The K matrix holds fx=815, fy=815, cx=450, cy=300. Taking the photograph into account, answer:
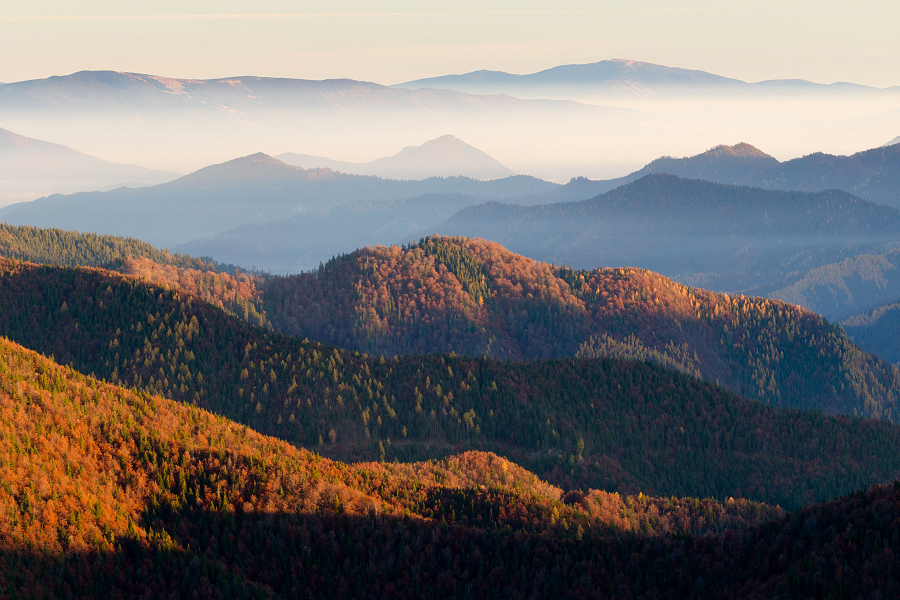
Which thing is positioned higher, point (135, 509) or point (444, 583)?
point (135, 509)

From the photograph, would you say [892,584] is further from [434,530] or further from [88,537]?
[88,537]

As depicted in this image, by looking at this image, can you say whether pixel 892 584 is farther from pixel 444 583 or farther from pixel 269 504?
pixel 269 504

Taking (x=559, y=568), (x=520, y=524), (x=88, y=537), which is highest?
(x=88, y=537)

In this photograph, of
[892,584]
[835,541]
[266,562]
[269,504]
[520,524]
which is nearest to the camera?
[892,584]

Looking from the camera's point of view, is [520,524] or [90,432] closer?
[90,432]

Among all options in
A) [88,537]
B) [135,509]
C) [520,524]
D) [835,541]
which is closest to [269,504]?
[135,509]

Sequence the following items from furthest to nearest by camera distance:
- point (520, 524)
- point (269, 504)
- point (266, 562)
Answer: point (520, 524)
point (269, 504)
point (266, 562)
